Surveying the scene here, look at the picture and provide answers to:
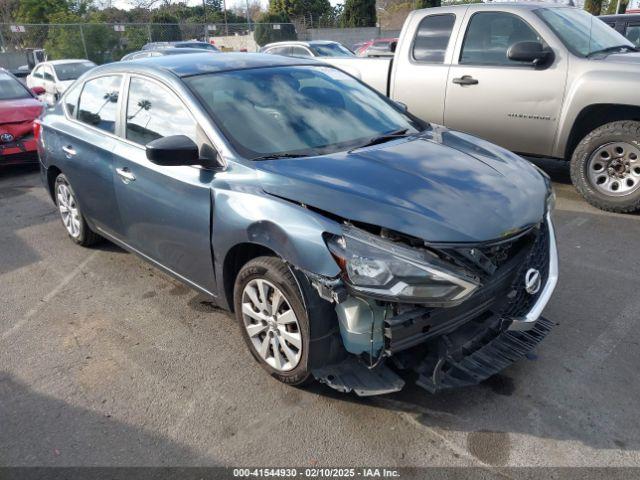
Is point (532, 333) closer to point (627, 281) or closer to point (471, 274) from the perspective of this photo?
point (471, 274)

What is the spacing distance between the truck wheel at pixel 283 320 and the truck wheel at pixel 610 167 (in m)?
4.07

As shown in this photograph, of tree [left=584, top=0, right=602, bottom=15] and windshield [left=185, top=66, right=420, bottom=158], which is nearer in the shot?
windshield [left=185, top=66, right=420, bottom=158]

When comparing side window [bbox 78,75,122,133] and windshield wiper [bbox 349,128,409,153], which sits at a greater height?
side window [bbox 78,75,122,133]

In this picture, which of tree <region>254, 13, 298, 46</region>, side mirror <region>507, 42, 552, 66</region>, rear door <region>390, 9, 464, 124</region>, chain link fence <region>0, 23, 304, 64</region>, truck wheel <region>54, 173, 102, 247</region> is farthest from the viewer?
tree <region>254, 13, 298, 46</region>

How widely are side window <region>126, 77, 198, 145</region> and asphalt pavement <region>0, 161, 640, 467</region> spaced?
1296 mm

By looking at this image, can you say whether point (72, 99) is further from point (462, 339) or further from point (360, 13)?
point (360, 13)

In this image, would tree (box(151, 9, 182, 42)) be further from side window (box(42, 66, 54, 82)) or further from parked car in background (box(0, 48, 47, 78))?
side window (box(42, 66, 54, 82))

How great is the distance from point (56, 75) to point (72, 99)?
11.4 metres

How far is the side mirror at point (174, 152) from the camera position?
3.03 metres

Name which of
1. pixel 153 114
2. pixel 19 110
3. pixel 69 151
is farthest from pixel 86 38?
pixel 153 114

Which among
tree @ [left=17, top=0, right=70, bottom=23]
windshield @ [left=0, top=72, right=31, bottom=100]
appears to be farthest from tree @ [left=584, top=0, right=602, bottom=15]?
tree @ [left=17, top=0, right=70, bottom=23]

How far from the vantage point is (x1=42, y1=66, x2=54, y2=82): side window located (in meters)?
14.8

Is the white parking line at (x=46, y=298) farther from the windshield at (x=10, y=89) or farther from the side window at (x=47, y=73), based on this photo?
the side window at (x=47, y=73)

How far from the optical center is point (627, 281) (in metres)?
4.10
